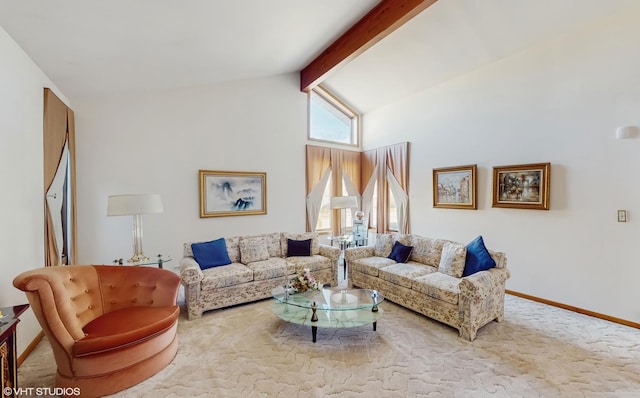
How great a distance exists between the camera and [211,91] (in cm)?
493

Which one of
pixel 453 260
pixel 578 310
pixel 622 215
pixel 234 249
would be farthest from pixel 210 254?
pixel 622 215

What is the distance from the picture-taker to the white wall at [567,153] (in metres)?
3.17

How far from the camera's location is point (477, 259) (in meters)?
3.31

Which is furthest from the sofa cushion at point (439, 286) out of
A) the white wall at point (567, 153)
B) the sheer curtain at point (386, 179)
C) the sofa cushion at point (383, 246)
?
the sheer curtain at point (386, 179)

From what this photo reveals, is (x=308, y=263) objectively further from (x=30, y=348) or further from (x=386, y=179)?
(x=30, y=348)

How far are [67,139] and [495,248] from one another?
6.03 metres

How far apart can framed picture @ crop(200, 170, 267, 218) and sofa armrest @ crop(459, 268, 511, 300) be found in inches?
145

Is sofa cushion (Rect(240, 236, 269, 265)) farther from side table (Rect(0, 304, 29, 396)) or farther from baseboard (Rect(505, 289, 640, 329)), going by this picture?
baseboard (Rect(505, 289, 640, 329))

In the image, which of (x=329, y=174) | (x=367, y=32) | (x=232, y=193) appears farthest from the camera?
(x=329, y=174)

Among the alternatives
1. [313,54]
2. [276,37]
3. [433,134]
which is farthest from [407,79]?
[276,37]

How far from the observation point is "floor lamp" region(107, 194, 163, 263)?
3.25 m

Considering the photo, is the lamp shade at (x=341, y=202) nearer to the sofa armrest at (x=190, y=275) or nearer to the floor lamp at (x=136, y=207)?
the sofa armrest at (x=190, y=275)

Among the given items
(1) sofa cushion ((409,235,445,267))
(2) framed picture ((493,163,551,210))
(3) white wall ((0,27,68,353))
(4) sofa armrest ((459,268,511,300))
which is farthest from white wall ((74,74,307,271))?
(4) sofa armrest ((459,268,511,300))

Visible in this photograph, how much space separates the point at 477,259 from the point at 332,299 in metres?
1.74
